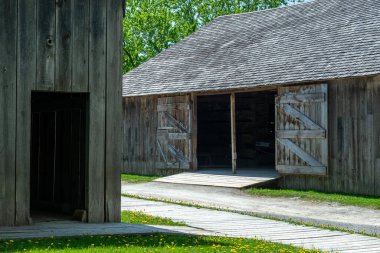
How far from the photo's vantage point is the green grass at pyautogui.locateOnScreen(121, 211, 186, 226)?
38.1 ft

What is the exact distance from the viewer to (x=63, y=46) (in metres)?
10.4

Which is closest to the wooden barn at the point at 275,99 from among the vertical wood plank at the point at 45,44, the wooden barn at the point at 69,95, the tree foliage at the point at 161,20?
the wooden barn at the point at 69,95

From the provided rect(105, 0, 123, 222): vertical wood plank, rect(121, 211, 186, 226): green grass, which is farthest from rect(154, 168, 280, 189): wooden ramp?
rect(105, 0, 123, 222): vertical wood plank

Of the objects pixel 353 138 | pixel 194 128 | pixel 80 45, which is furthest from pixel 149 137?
pixel 80 45

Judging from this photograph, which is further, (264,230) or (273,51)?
(273,51)

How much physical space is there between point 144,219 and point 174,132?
11.9 metres

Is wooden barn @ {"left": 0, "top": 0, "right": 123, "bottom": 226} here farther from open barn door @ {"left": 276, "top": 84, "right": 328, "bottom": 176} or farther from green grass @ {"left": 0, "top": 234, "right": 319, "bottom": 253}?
open barn door @ {"left": 276, "top": 84, "right": 328, "bottom": 176}

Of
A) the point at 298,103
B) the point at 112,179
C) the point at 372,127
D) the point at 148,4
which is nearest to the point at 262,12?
the point at 298,103

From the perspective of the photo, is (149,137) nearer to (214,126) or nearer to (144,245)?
(214,126)

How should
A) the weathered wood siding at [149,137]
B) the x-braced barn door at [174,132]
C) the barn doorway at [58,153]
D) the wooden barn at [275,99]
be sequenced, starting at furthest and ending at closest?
the weathered wood siding at [149,137] < the x-braced barn door at [174,132] < the wooden barn at [275,99] < the barn doorway at [58,153]

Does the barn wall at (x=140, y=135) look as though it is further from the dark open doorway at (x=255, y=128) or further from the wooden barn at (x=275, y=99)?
the dark open doorway at (x=255, y=128)

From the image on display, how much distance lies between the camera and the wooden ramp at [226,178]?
20031 millimetres

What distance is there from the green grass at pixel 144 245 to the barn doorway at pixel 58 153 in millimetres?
2261

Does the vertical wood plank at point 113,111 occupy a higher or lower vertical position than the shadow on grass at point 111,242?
higher
